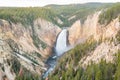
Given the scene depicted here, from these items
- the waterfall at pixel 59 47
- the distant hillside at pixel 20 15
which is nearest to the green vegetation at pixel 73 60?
the waterfall at pixel 59 47

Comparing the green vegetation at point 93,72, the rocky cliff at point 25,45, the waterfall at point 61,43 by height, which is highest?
the green vegetation at point 93,72

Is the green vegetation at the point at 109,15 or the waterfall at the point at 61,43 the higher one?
the green vegetation at the point at 109,15

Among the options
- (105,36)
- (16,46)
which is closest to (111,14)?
(105,36)

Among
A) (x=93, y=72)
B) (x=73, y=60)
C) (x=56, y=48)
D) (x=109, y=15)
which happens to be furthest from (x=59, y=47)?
(x=93, y=72)

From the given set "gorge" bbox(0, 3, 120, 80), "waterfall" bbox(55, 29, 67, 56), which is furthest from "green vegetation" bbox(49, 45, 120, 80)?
"waterfall" bbox(55, 29, 67, 56)

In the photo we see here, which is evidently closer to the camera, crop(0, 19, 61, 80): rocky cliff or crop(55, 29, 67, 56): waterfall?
crop(0, 19, 61, 80): rocky cliff

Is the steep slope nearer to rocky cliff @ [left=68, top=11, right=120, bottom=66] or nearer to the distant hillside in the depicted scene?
rocky cliff @ [left=68, top=11, right=120, bottom=66]

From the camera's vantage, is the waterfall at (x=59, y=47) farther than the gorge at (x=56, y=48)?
Yes

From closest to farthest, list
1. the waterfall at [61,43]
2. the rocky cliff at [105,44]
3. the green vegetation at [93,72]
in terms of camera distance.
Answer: the green vegetation at [93,72], the rocky cliff at [105,44], the waterfall at [61,43]

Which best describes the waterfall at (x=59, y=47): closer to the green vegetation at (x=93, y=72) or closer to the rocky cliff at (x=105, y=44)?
the rocky cliff at (x=105, y=44)

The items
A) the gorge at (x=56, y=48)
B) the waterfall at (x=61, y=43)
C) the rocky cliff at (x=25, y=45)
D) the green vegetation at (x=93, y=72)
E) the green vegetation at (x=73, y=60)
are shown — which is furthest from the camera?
the waterfall at (x=61, y=43)
